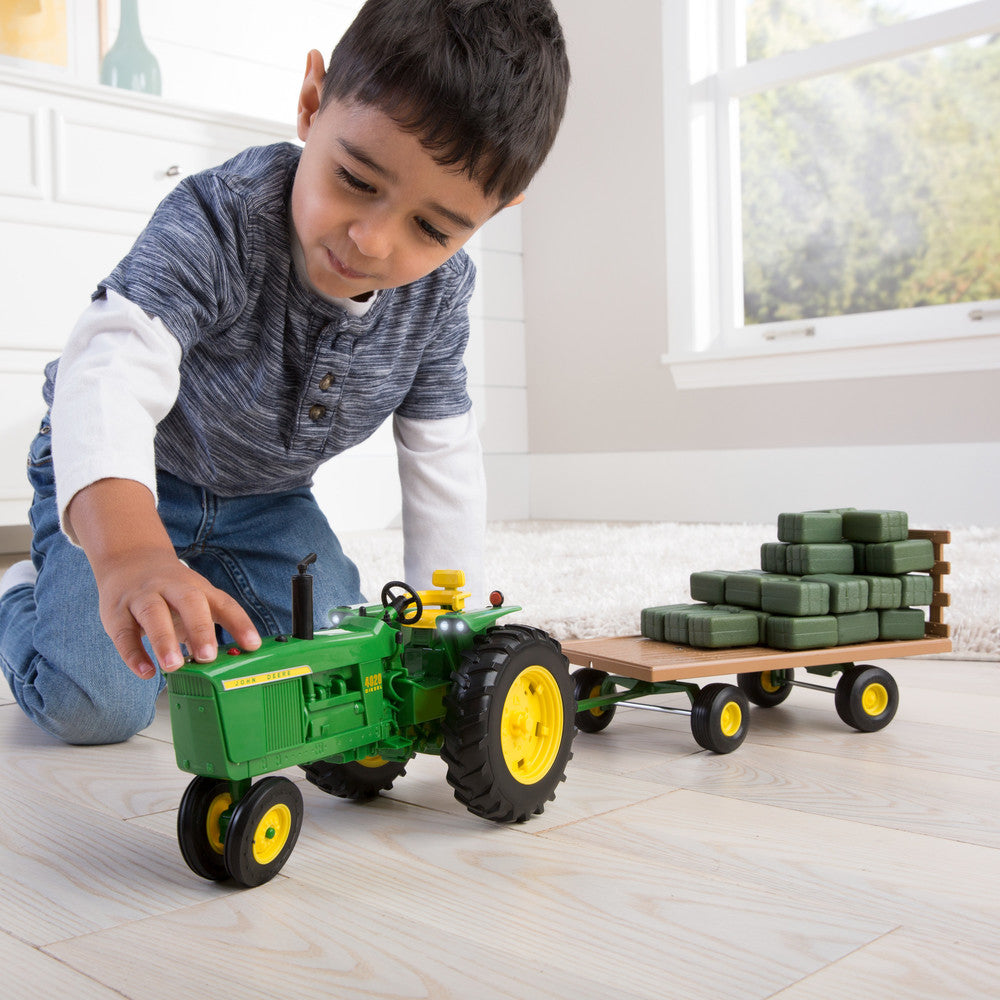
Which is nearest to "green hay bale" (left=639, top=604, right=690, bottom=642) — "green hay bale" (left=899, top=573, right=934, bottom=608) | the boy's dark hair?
"green hay bale" (left=899, top=573, right=934, bottom=608)

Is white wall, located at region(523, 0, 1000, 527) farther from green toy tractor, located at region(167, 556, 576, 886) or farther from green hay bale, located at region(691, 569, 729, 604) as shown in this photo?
green toy tractor, located at region(167, 556, 576, 886)

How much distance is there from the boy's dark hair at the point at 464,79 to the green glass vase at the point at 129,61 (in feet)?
6.62

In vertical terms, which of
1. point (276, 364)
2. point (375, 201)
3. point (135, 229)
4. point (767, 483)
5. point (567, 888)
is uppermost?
point (135, 229)

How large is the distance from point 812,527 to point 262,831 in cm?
63

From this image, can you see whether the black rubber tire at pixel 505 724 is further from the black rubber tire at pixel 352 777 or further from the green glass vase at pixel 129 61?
the green glass vase at pixel 129 61

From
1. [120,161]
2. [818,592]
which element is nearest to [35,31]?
[120,161]

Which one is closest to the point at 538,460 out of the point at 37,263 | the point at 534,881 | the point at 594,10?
the point at 594,10

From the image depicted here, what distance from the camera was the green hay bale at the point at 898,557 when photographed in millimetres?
1065

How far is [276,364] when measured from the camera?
1.00 metres

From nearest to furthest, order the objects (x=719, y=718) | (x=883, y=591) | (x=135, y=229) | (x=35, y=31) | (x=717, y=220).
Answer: (x=719, y=718)
(x=883, y=591)
(x=135, y=229)
(x=35, y=31)
(x=717, y=220)

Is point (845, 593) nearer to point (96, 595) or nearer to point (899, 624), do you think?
point (899, 624)

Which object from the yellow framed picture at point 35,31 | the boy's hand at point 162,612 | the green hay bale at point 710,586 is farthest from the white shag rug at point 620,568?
the yellow framed picture at point 35,31

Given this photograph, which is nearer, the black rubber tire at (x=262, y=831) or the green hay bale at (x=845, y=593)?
the black rubber tire at (x=262, y=831)

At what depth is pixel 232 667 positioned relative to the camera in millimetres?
646
